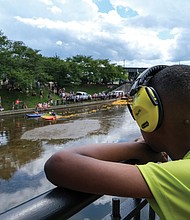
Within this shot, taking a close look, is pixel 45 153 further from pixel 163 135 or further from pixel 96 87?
pixel 96 87

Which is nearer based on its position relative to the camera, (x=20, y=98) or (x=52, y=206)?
(x=52, y=206)

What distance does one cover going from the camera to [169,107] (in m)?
1.07

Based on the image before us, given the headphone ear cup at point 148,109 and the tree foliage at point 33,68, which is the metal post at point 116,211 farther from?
the tree foliage at point 33,68

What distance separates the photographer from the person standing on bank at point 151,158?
830 millimetres

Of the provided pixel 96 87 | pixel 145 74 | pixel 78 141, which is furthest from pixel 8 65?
pixel 145 74

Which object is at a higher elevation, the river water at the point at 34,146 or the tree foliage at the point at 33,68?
the tree foliage at the point at 33,68

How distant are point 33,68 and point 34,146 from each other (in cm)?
2221

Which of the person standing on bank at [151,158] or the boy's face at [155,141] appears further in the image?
the boy's face at [155,141]

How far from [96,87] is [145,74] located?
2058 inches

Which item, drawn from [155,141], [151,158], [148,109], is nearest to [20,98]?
[151,158]

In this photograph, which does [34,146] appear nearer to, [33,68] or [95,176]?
[95,176]

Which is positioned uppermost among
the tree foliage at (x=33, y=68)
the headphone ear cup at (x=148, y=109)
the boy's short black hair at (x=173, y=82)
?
the tree foliage at (x=33, y=68)

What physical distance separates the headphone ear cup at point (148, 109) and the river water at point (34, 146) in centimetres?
255

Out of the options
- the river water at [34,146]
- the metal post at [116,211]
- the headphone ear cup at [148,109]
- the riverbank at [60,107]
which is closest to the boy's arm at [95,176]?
the headphone ear cup at [148,109]
